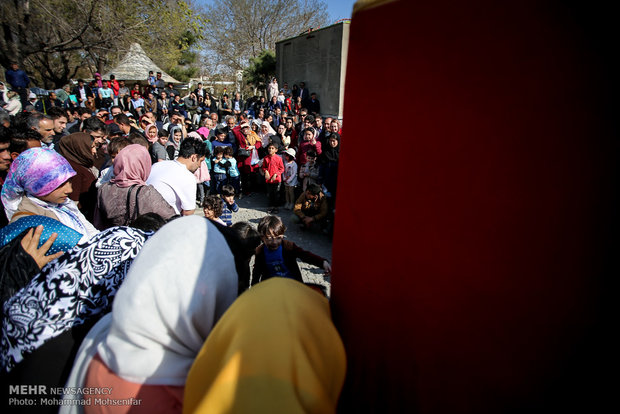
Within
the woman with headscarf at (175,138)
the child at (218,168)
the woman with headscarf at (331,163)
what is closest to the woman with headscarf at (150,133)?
the woman with headscarf at (175,138)

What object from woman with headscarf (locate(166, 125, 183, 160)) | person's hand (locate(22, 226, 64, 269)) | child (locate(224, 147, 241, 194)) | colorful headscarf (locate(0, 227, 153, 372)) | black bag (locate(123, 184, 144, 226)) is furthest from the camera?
child (locate(224, 147, 241, 194))

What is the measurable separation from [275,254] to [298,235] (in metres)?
2.67

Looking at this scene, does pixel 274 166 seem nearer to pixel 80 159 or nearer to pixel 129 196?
pixel 80 159

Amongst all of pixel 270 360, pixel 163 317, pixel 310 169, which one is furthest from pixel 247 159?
pixel 270 360

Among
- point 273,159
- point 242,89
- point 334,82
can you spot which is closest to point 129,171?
point 273,159

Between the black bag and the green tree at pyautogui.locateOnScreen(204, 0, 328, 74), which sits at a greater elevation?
the green tree at pyautogui.locateOnScreen(204, 0, 328, 74)

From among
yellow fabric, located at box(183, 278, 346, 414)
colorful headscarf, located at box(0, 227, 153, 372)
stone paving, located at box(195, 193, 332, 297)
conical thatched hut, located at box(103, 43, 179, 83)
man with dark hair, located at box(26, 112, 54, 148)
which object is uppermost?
conical thatched hut, located at box(103, 43, 179, 83)

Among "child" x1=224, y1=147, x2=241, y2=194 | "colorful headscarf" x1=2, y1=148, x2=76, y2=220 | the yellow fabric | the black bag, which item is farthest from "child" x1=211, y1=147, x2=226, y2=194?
the yellow fabric

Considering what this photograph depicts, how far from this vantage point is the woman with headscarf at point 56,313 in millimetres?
1242

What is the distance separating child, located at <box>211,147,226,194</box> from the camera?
20.0ft

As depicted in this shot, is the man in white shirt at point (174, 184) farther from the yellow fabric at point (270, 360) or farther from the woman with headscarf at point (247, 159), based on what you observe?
the woman with headscarf at point (247, 159)

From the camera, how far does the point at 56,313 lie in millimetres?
1240

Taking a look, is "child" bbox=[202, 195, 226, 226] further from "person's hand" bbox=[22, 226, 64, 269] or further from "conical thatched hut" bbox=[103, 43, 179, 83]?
"conical thatched hut" bbox=[103, 43, 179, 83]

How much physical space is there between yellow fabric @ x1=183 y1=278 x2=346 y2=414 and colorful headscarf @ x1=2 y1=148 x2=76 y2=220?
1.95 metres
